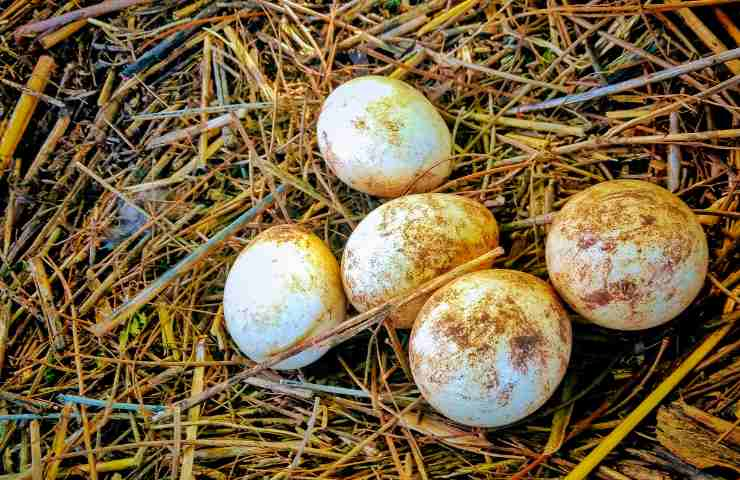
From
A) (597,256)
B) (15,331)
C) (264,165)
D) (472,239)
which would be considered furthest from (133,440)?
(597,256)

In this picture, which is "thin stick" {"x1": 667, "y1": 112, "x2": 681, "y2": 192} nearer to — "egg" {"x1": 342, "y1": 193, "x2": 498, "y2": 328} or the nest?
the nest

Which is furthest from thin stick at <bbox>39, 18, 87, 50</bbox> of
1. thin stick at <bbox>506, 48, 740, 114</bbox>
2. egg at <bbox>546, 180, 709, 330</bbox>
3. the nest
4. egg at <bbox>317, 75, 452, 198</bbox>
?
egg at <bbox>546, 180, 709, 330</bbox>

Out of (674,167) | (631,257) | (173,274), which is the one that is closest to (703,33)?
(674,167)

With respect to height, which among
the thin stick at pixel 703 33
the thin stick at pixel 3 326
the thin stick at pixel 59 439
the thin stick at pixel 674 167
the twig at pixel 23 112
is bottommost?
the thin stick at pixel 59 439

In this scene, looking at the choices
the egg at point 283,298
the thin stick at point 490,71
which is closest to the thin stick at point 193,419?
the egg at point 283,298

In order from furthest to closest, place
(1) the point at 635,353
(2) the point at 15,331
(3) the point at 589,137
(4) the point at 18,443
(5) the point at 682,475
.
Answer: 1. (2) the point at 15,331
2. (4) the point at 18,443
3. (3) the point at 589,137
4. (1) the point at 635,353
5. (5) the point at 682,475

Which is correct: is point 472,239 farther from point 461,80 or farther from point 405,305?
point 461,80

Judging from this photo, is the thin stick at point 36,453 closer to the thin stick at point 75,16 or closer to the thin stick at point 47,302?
the thin stick at point 47,302
